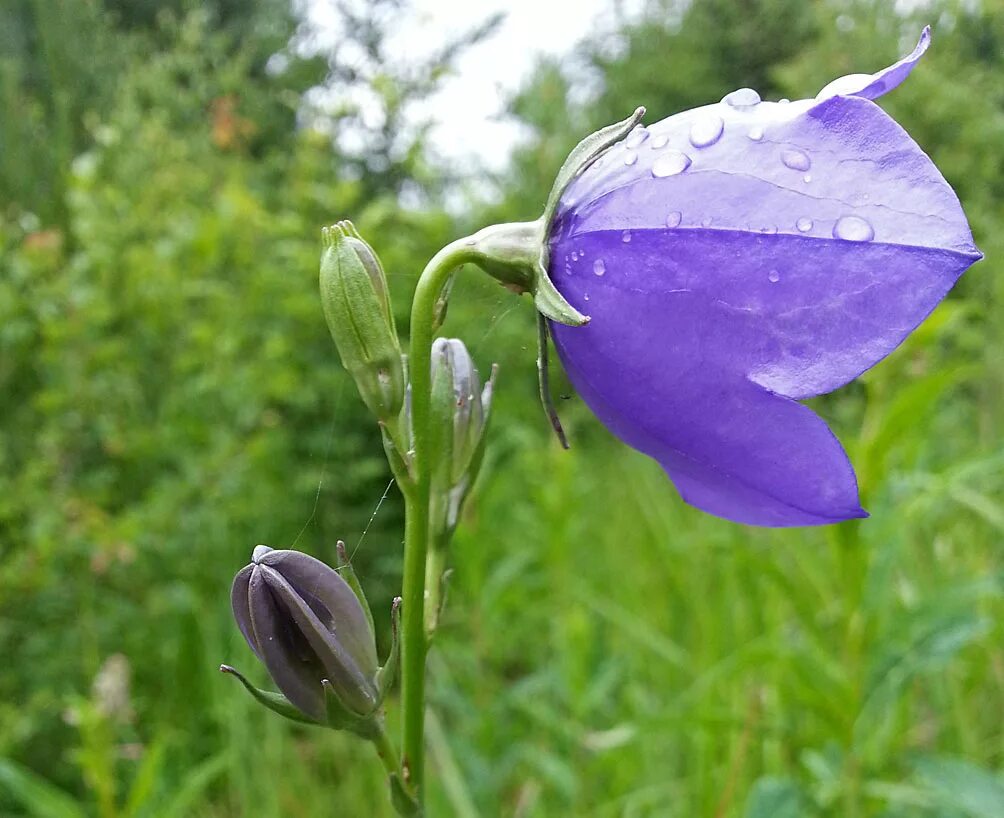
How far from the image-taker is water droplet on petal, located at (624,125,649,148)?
2.27 feet

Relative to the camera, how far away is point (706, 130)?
0.65 m

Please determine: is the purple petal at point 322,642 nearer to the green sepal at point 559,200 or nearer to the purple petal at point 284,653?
the purple petal at point 284,653

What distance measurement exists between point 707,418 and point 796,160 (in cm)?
18

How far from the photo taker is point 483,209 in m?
3.56

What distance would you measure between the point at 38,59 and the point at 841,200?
267 cm

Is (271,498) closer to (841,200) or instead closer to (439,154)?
(439,154)

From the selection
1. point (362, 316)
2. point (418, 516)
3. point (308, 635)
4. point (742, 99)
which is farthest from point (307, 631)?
point (742, 99)

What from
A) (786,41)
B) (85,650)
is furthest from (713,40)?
(85,650)

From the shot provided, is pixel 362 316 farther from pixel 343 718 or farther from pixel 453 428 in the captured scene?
pixel 343 718

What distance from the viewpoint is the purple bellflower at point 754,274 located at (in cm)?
59

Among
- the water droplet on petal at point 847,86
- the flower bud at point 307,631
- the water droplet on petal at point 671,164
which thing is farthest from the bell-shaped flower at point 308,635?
the water droplet on petal at point 847,86

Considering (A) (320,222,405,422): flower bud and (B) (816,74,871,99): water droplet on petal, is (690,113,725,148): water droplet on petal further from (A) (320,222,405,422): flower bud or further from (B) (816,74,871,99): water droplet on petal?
(A) (320,222,405,422): flower bud

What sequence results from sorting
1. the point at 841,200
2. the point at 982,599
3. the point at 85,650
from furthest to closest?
1. the point at 85,650
2. the point at 982,599
3. the point at 841,200

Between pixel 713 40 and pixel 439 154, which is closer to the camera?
pixel 439 154
